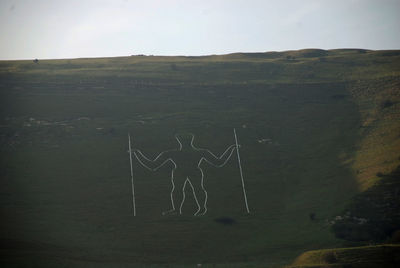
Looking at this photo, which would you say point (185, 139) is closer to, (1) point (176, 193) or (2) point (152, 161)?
(2) point (152, 161)

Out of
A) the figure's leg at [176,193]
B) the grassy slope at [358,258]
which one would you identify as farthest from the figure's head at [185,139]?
the grassy slope at [358,258]

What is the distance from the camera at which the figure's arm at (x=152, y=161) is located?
7256 cm

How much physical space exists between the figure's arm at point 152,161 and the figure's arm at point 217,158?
5525 mm

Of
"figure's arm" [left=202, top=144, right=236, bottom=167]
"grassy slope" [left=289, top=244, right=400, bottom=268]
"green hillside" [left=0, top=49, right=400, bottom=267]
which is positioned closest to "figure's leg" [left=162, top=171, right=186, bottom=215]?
"green hillside" [left=0, top=49, right=400, bottom=267]

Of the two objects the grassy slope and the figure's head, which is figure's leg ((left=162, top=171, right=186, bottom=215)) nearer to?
the figure's head

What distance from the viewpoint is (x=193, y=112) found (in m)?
88.9

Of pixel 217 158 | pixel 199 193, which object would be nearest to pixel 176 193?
pixel 199 193

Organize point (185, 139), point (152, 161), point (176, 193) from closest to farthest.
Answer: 1. point (176, 193)
2. point (152, 161)
3. point (185, 139)

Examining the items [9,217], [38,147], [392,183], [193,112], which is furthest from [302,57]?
[9,217]

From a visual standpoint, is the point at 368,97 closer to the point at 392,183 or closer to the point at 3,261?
the point at 392,183

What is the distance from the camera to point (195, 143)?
7869 centimetres

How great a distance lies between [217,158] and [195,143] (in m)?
5.20

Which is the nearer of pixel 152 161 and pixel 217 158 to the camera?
pixel 152 161

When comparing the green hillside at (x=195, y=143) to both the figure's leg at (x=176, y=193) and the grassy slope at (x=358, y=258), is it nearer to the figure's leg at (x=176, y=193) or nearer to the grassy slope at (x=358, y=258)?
the figure's leg at (x=176, y=193)
